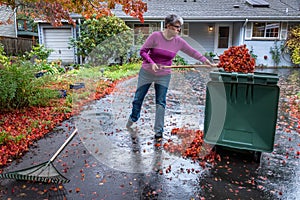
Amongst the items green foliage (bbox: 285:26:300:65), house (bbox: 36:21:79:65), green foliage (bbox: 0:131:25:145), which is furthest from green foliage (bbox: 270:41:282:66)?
green foliage (bbox: 0:131:25:145)

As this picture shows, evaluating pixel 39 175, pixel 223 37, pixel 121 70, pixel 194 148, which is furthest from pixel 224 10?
pixel 39 175

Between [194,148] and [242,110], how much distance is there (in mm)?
794

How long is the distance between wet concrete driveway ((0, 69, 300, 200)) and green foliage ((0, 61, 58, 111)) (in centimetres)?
98

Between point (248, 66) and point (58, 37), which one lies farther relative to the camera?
point (58, 37)

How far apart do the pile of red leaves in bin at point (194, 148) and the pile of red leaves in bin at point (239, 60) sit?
100 centimetres

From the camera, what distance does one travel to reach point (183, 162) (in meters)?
2.96

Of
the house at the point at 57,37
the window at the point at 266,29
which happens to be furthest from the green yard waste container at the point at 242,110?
the window at the point at 266,29

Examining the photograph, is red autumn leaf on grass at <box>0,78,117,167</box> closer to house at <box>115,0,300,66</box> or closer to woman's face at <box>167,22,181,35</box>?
woman's face at <box>167,22,181,35</box>

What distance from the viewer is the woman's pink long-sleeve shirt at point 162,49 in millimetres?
3125

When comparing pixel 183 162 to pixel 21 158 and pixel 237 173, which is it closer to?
pixel 237 173

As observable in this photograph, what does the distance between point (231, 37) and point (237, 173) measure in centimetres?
1371

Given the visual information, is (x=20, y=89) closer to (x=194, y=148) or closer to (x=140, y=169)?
(x=140, y=169)

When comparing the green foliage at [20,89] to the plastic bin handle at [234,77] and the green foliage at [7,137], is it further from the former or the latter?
the plastic bin handle at [234,77]

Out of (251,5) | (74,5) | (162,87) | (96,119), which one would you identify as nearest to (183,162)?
(162,87)
